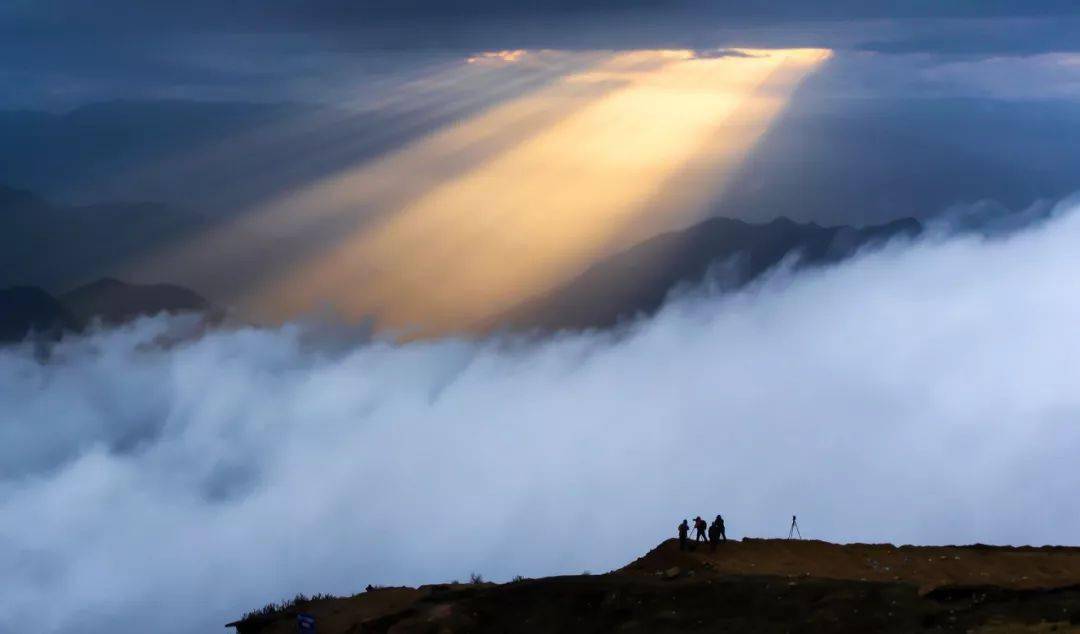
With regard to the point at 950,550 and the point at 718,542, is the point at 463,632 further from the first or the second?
the point at 950,550

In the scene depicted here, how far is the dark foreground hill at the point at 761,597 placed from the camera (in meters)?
30.8

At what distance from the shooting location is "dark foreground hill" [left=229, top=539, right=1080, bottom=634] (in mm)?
30781

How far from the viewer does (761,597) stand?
112 ft

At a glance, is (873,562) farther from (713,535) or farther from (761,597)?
(761,597)

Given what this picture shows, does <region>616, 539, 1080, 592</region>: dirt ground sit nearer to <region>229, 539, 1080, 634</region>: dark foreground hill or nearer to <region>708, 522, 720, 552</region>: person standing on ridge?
<region>229, 539, 1080, 634</region>: dark foreground hill

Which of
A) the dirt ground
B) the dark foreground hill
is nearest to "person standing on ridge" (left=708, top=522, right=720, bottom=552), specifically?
the dirt ground

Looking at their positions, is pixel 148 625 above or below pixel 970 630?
above

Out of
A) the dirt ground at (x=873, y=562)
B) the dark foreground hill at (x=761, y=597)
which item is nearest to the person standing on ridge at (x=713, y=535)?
the dirt ground at (x=873, y=562)

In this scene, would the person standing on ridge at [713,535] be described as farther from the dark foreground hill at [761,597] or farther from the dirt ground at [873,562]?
the dark foreground hill at [761,597]

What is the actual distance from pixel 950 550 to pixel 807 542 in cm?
548

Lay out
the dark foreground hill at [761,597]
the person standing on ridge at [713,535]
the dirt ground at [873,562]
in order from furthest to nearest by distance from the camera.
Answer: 1. the person standing on ridge at [713,535]
2. the dirt ground at [873,562]
3. the dark foreground hill at [761,597]

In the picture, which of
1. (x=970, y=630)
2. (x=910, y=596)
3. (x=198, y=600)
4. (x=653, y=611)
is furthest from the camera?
(x=198, y=600)

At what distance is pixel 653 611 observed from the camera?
115ft

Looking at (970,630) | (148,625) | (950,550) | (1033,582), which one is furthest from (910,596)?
(148,625)
